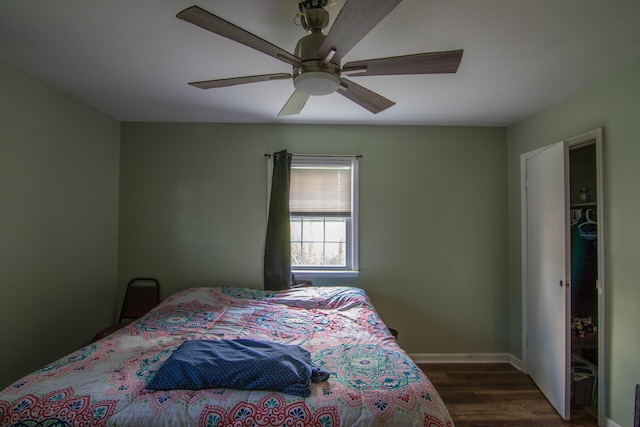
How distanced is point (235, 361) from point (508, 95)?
2711mm

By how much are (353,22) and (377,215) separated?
2.29 m

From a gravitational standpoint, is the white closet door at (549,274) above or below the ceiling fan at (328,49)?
below

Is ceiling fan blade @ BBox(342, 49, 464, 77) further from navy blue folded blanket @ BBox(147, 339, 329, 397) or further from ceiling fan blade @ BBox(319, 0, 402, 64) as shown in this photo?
navy blue folded blanket @ BBox(147, 339, 329, 397)

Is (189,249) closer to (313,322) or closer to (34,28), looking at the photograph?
(313,322)

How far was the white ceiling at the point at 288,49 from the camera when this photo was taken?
145 cm

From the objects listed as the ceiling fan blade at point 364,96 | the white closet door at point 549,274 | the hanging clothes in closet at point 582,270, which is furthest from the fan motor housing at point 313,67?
the hanging clothes in closet at point 582,270

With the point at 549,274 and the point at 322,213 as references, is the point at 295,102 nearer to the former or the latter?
the point at 322,213

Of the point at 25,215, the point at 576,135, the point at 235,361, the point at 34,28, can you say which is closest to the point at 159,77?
the point at 34,28

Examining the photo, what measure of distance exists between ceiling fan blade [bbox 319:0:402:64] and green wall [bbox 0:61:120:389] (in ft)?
7.37

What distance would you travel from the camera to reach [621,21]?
152 cm

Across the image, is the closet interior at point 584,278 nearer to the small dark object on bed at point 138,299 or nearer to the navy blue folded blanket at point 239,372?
the navy blue folded blanket at point 239,372

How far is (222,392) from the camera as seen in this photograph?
4.42 feet

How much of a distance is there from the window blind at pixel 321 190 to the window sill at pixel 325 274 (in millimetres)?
595

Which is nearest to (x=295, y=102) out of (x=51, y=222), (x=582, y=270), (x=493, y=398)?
(x=51, y=222)
